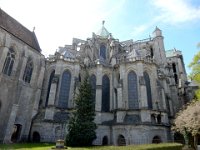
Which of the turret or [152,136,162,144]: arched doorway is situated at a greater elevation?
the turret

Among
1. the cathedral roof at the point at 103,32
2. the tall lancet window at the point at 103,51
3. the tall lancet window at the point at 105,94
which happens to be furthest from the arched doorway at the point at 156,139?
the cathedral roof at the point at 103,32

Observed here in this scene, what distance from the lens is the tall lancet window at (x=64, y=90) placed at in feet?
89.7

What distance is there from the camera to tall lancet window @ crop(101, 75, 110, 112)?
93.4 ft

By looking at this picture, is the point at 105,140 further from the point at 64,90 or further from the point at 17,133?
the point at 17,133

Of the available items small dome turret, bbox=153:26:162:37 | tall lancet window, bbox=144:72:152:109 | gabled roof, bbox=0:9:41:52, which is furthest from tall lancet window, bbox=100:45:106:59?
gabled roof, bbox=0:9:41:52

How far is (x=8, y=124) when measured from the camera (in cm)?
2261

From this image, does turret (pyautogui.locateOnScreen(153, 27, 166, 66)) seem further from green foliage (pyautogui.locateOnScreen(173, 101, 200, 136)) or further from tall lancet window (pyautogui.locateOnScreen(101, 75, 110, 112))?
green foliage (pyautogui.locateOnScreen(173, 101, 200, 136))

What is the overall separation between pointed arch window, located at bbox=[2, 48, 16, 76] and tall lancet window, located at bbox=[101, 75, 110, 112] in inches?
569

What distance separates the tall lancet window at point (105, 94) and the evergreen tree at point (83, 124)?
287 inches

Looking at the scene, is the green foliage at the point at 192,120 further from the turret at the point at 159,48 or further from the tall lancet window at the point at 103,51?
the tall lancet window at the point at 103,51

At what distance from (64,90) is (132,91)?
10.7 metres

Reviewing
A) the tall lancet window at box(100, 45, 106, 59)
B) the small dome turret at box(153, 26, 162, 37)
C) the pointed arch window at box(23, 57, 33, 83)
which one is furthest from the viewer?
the small dome turret at box(153, 26, 162, 37)

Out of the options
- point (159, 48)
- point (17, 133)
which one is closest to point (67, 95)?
point (17, 133)

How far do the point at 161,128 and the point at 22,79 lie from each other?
21.2 meters
